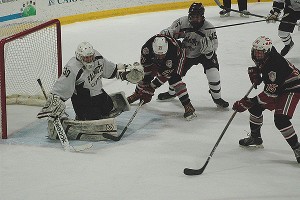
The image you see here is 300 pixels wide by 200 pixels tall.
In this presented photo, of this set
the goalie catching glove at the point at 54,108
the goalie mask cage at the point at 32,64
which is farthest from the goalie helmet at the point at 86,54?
the goalie mask cage at the point at 32,64

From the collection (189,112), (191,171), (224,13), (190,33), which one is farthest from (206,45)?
(224,13)

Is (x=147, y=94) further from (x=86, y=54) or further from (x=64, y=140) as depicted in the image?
(x=64, y=140)

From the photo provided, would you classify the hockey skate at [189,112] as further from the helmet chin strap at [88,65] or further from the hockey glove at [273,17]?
the hockey glove at [273,17]

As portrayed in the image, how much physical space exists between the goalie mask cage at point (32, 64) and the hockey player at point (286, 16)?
2.25 m

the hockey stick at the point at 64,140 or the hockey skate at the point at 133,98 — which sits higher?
the hockey skate at the point at 133,98

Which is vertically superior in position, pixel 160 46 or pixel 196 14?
pixel 196 14

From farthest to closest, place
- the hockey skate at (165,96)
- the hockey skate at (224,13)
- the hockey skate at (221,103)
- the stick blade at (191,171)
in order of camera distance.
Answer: the hockey skate at (224,13) < the hockey skate at (165,96) < the hockey skate at (221,103) < the stick blade at (191,171)

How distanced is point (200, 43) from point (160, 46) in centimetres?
59

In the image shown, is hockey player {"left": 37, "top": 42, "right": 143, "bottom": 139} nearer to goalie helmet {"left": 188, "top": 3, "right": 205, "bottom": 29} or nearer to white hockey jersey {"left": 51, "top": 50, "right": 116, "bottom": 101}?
white hockey jersey {"left": 51, "top": 50, "right": 116, "bottom": 101}

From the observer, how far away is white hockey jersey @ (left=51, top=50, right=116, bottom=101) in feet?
14.4

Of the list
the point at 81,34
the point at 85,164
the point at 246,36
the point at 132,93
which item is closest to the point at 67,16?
the point at 81,34

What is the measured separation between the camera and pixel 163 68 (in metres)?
4.85

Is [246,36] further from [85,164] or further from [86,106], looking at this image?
[85,164]

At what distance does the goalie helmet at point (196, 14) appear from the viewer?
4973 mm
